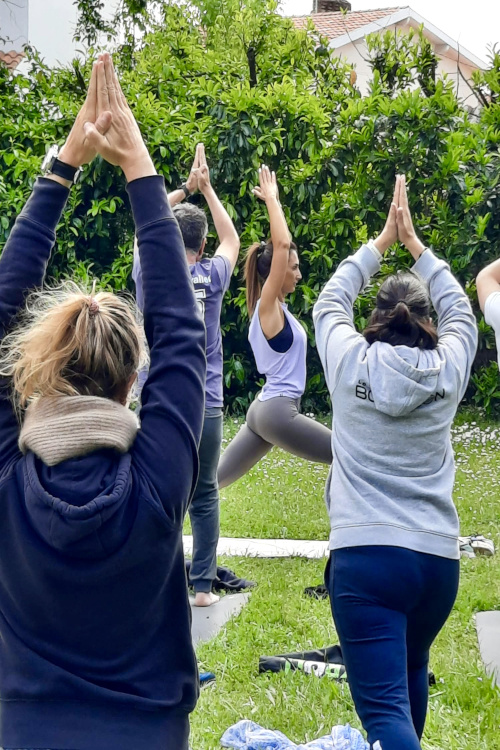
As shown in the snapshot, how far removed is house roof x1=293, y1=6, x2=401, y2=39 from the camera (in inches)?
1056

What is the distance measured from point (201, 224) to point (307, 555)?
2.57 m

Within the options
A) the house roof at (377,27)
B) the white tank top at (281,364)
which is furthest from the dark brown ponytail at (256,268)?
the house roof at (377,27)

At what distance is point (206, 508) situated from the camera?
501 cm

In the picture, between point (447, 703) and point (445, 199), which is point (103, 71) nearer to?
point (447, 703)

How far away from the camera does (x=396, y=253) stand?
31.2ft

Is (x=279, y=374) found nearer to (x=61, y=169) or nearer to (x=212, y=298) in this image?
(x=212, y=298)

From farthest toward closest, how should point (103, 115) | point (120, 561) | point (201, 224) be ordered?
1. point (201, 224)
2. point (103, 115)
3. point (120, 561)

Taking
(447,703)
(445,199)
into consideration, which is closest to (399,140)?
(445,199)

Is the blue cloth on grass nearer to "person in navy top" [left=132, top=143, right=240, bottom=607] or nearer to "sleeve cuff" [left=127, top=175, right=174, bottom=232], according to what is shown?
"person in navy top" [left=132, top=143, right=240, bottom=607]

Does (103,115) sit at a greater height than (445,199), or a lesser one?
lesser

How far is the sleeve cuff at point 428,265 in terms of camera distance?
11.0 feet

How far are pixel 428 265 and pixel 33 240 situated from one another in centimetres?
178

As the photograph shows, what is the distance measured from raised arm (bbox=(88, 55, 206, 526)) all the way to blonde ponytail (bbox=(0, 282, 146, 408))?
6 centimetres

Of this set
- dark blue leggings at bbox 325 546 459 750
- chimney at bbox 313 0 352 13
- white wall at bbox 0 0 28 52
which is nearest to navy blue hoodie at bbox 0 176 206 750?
dark blue leggings at bbox 325 546 459 750
